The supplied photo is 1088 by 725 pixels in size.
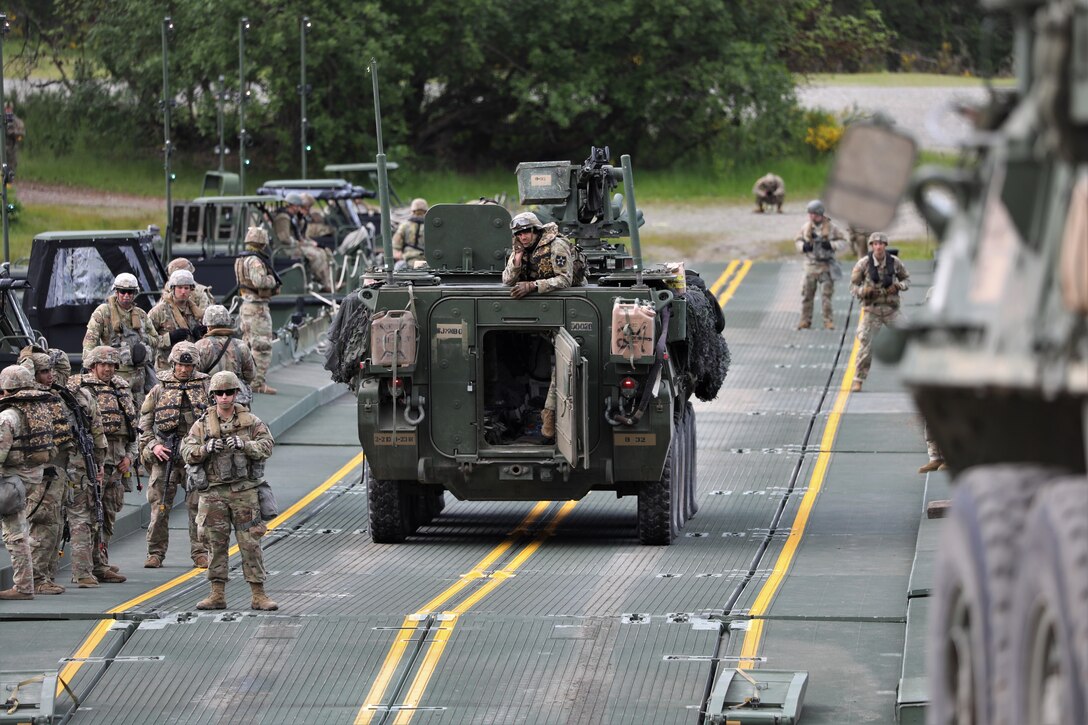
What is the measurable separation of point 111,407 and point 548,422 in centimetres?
342

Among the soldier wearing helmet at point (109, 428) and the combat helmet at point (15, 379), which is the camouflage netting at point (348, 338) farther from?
the combat helmet at point (15, 379)

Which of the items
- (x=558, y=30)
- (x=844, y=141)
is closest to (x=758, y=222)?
(x=558, y=30)

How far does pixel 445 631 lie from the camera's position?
1386 centimetres

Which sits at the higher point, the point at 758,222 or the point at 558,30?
the point at 558,30

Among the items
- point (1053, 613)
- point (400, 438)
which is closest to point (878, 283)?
point (400, 438)

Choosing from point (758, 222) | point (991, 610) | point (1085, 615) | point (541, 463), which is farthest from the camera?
point (758, 222)

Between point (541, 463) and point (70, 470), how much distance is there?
3.71 m

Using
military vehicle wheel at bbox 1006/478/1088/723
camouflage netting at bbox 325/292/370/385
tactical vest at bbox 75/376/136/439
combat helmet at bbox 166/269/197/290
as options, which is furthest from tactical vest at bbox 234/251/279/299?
military vehicle wheel at bbox 1006/478/1088/723

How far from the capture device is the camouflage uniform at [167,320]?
65.3ft

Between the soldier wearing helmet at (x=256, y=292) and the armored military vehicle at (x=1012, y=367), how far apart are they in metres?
18.0

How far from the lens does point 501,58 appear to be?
51.8 meters

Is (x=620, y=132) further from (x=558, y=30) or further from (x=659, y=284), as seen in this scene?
(x=659, y=284)

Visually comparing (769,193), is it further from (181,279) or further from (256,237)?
(181,279)

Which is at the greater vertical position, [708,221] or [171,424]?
[171,424]
